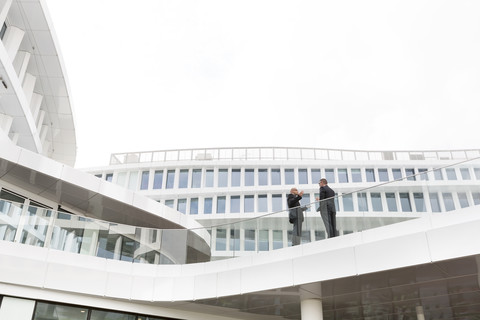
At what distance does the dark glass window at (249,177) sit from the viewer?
45.5m

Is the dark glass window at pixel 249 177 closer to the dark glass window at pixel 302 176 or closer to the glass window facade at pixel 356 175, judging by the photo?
the dark glass window at pixel 302 176

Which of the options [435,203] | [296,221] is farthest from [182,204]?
[435,203]

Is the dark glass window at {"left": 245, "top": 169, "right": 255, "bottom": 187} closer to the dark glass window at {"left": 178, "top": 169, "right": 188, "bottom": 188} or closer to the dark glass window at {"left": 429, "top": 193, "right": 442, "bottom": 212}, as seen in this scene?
the dark glass window at {"left": 178, "top": 169, "right": 188, "bottom": 188}

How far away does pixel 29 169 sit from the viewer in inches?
577

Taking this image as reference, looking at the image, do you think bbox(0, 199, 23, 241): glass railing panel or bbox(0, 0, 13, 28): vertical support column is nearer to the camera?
bbox(0, 199, 23, 241): glass railing panel

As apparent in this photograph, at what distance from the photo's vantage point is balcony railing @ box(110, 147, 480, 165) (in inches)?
1870

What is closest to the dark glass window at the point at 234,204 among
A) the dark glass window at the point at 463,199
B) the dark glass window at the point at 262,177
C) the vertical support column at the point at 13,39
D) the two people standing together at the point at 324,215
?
the dark glass window at the point at 262,177

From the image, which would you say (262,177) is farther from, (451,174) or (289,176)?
(451,174)

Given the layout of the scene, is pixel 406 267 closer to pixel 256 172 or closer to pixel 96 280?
pixel 96 280

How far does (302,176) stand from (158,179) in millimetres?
14710

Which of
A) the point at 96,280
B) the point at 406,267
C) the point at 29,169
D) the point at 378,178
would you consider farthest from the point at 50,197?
the point at 378,178

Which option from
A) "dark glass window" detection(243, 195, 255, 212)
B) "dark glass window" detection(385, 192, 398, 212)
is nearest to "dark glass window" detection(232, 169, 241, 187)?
"dark glass window" detection(243, 195, 255, 212)

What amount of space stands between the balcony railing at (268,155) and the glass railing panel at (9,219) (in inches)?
1414

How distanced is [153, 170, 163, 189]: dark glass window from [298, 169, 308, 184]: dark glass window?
1407 cm
